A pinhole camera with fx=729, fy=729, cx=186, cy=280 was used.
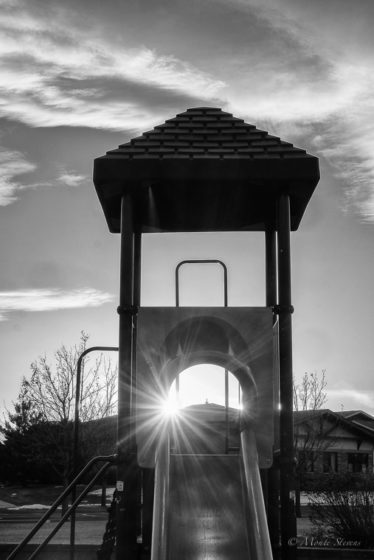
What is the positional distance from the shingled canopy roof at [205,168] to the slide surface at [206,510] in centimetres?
264

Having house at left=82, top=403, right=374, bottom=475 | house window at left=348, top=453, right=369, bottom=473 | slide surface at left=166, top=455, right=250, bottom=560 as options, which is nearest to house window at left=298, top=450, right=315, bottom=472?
house at left=82, top=403, right=374, bottom=475

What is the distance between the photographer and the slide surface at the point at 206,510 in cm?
611

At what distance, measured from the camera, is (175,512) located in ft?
21.4

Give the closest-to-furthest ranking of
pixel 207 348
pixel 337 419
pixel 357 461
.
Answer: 1. pixel 207 348
2. pixel 337 419
3. pixel 357 461

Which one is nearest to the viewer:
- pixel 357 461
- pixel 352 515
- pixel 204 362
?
pixel 204 362

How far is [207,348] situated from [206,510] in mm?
1640

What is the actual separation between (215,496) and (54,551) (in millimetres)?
6581

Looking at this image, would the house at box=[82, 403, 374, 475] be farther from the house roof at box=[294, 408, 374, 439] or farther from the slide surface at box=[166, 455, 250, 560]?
the slide surface at box=[166, 455, 250, 560]

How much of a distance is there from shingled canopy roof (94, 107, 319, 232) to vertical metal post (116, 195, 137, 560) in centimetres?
91

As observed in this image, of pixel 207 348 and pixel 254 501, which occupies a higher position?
pixel 207 348

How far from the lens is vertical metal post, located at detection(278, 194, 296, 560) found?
6195mm

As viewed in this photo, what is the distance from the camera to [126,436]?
6469 millimetres

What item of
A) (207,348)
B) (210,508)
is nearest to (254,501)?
(210,508)

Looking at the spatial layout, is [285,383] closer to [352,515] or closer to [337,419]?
[352,515]
